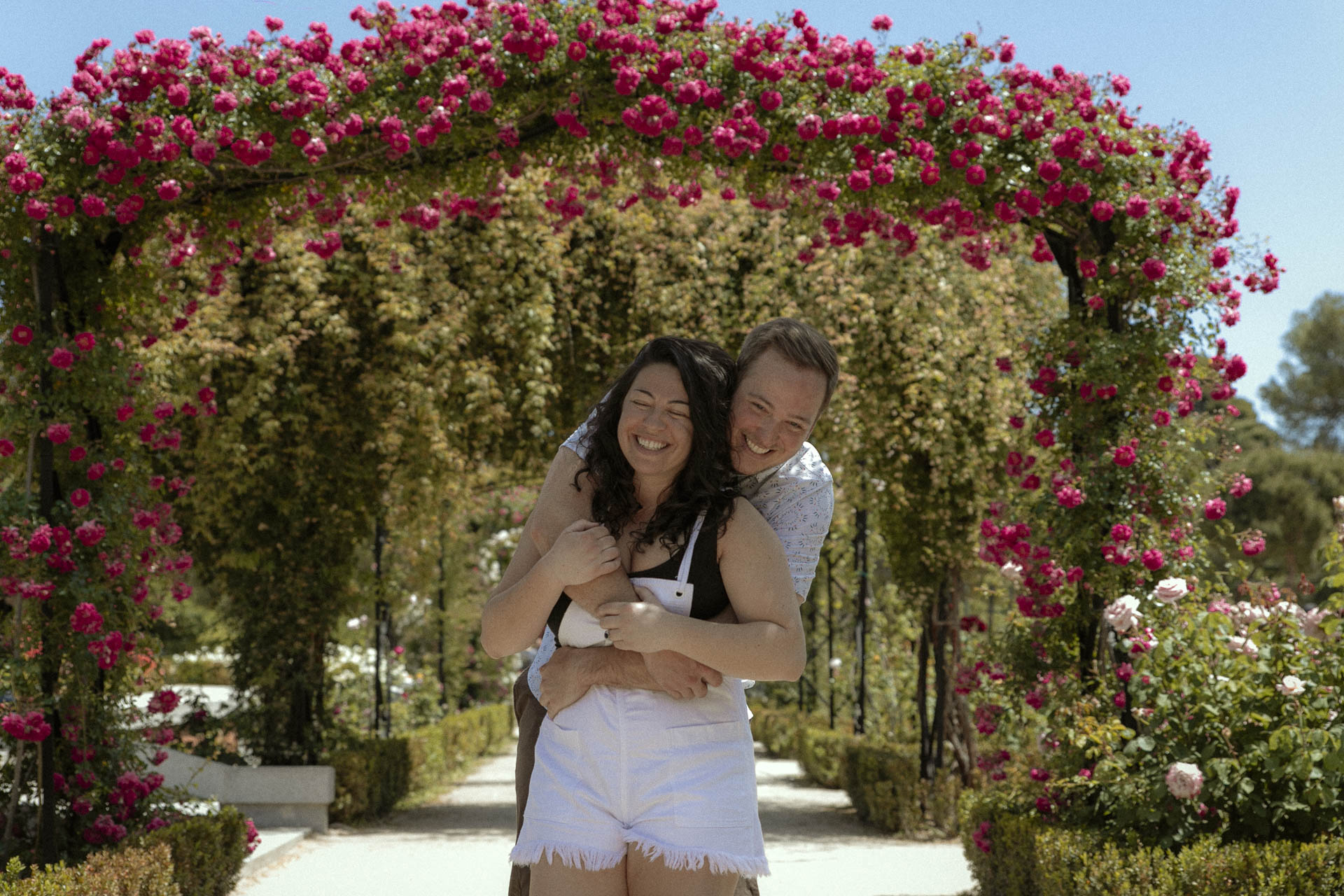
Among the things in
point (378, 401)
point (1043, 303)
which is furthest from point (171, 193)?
point (1043, 303)

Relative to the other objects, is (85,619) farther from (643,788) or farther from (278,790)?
(278,790)

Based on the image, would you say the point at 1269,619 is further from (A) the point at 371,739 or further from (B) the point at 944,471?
(A) the point at 371,739

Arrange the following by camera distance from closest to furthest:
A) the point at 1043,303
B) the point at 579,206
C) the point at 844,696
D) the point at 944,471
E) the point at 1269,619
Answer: the point at 1269,619
the point at 579,206
the point at 944,471
the point at 1043,303
the point at 844,696

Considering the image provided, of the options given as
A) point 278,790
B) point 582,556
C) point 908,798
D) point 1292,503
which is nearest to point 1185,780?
point 582,556

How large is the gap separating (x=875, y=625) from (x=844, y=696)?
5.39 ft

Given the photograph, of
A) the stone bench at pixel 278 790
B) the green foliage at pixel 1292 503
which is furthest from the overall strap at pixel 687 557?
the green foliage at pixel 1292 503

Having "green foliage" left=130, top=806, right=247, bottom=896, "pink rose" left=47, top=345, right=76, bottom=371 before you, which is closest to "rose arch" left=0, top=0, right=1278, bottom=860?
"pink rose" left=47, top=345, right=76, bottom=371

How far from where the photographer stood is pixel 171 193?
446 cm

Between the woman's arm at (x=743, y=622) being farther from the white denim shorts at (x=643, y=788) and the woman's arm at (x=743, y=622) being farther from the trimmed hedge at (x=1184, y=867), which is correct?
the trimmed hedge at (x=1184, y=867)

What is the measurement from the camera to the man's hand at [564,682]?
198 cm

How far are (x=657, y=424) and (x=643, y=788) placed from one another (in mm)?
572

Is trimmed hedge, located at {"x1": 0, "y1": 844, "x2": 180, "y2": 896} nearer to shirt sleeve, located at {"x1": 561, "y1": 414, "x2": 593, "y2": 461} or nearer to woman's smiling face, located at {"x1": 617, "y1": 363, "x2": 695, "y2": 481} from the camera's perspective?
shirt sleeve, located at {"x1": 561, "y1": 414, "x2": 593, "y2": 461}

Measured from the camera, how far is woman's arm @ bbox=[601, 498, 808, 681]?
1.89 m

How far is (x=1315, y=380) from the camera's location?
30.4 metres
